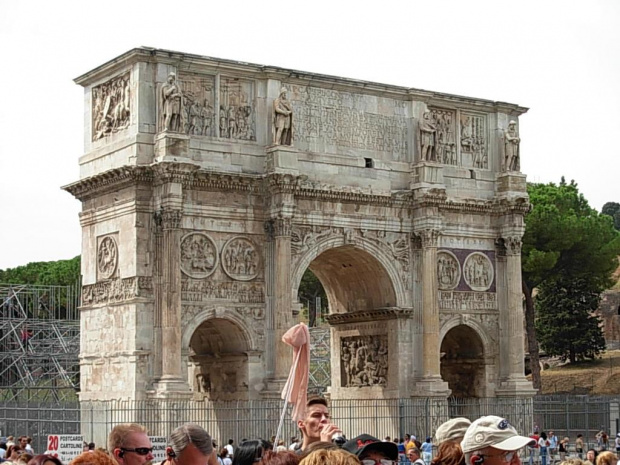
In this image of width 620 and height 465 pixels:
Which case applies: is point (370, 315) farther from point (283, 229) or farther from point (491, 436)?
point (491, 436)

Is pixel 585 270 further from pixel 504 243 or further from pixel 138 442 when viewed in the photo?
pixel 138 442

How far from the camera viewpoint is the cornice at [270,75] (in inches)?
1284

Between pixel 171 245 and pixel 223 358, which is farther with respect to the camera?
pixel 223 358

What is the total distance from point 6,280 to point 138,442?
82818 mm

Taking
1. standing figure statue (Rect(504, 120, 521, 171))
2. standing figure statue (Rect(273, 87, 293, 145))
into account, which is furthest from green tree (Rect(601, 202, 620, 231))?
standing figure statue (Rect(273, 87, 293, 145))

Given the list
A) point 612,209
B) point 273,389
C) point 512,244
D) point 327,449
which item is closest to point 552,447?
point 512,244

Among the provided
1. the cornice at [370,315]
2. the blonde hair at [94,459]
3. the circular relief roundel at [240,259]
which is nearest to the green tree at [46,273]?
the cornice at [370,315]

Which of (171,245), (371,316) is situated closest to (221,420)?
(171,245)

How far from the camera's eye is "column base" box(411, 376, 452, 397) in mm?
35188

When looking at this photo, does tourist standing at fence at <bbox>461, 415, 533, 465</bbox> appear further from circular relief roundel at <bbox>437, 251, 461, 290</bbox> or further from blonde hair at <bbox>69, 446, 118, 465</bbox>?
circular relief roundel at <bbox>437, 251, 461, 290</bbox>

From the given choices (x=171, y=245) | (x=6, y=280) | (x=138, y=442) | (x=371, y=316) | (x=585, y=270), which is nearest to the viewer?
(x=138, y=442)

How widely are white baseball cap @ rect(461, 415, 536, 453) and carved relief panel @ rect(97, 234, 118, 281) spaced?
1072 inches

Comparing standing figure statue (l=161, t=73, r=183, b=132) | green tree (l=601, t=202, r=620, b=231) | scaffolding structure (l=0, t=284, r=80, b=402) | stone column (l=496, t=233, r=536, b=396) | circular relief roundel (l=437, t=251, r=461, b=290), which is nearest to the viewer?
standing figure statue (l=161, t=73, r=183, b=132)

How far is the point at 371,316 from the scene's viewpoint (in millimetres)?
37250
